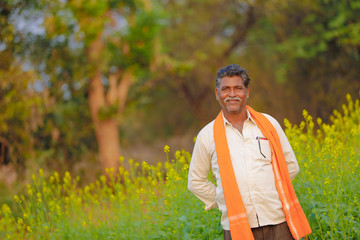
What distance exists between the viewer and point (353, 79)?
52.2 feet

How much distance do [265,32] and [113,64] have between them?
8982 millimetres

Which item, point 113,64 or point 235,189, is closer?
point 235,189

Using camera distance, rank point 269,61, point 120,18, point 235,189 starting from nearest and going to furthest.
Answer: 1. point 235,189
2. point 120,18
3. point 269,61

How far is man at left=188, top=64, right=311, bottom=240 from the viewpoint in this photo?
277 centimetres

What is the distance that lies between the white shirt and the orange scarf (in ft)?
0.13

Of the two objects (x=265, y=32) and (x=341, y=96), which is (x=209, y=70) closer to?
(x=265, y=32)

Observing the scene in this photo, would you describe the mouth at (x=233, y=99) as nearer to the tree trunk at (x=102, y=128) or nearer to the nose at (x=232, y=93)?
the nose at (x=232, y=93)

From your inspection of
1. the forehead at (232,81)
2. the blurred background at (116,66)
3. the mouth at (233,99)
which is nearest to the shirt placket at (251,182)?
the mouth at (233,99)

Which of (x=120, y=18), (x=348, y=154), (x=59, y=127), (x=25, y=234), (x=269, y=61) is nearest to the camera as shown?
(x=348, y=154)

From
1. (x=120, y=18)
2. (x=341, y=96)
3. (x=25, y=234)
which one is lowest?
(x=25, y=234)

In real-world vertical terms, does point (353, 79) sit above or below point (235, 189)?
above

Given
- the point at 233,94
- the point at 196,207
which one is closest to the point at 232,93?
the point at 233,94

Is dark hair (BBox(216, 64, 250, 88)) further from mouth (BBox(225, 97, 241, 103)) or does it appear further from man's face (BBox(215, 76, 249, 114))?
mouth (BBox(225, 97, 241, 103))

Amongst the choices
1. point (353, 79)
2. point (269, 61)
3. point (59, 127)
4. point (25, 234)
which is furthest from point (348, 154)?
point (269, 61)
